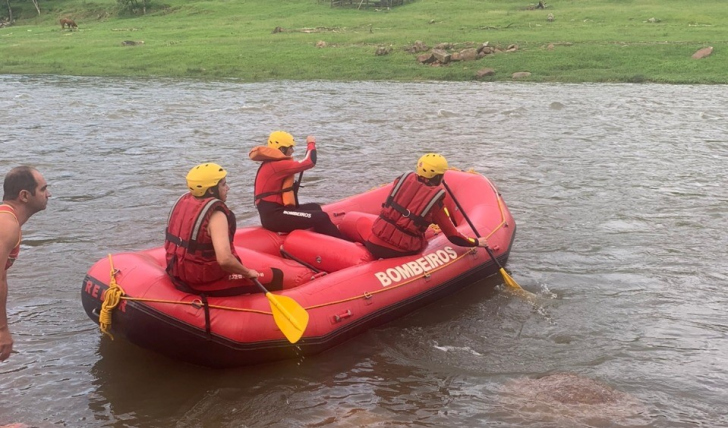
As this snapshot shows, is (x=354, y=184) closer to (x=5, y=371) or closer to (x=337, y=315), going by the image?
(x=337, y=315)

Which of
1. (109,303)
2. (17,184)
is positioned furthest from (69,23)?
(17,184)

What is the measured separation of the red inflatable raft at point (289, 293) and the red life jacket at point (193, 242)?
0.21 metres

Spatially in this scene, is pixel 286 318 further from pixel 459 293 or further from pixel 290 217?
pixel 459 293

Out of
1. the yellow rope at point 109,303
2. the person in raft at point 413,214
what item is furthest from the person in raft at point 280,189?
the yellow rope at point 109,303

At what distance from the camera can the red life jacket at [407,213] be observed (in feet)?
23.9

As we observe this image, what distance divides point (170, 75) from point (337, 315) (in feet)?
73.6

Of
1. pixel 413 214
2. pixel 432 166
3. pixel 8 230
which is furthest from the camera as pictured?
pixel 413 214

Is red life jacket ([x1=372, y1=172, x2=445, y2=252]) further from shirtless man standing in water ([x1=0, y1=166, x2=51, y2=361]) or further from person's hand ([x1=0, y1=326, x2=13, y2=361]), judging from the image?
person's hand ([x1=0, y1=326, x2=13, y2=361])

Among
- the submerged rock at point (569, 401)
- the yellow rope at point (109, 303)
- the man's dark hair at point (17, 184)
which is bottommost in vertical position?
the submerged rock at point (569, 401)

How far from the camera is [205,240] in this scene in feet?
19.1

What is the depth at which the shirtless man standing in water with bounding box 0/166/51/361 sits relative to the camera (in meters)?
4.69

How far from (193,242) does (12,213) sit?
141 centimetres

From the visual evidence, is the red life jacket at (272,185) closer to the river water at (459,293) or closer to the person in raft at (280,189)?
the person in raft at (280,189)

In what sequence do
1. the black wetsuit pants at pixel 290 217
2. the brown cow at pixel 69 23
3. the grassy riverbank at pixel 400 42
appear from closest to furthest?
1. the black wetsuit pants at pixel 290 217
2. the grassy riverbank at pixel 400 42
3. the brown cow at pixel 69 23
